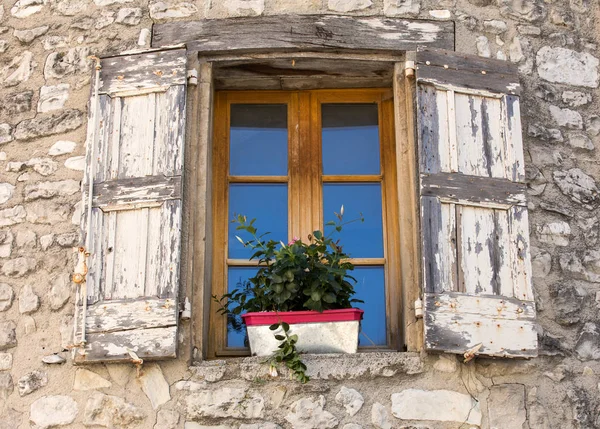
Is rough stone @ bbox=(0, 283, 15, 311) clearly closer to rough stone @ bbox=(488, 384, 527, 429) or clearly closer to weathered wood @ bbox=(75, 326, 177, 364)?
weathered wood @ bbox=(75, 326, 177, 364)

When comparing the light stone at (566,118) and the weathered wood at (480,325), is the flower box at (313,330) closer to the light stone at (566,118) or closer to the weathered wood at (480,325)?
the weathered wood at (480,325)

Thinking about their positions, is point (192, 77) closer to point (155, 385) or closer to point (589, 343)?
point (155, 385)

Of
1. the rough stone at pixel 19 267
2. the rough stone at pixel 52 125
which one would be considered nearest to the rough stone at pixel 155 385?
the rough stone at pixel 19 267

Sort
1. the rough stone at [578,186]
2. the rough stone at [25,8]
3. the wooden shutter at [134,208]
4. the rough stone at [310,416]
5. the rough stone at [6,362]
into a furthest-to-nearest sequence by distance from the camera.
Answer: the rough stone at [25,8]
the rough stone at [578,186]
the rough stone at [6,362]
the wooden shutter at [134,208]
the rough stone at [310,416]

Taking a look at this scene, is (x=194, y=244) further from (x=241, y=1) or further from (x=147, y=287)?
(x=241, y=1)

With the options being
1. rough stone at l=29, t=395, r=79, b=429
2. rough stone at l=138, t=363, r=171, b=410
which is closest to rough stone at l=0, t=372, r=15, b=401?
rough stone at l=29, t=395, r=79, b=429

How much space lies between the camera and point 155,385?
4355 mm

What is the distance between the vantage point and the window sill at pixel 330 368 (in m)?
4.32

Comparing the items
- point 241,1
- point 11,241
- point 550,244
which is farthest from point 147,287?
point 550,244

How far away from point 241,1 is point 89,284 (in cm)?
152

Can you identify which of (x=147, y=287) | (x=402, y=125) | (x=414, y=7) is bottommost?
(x=147, y=287)

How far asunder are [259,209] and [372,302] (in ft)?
2.29

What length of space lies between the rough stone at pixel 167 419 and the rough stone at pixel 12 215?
1128 mm

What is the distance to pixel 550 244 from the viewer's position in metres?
4.71
